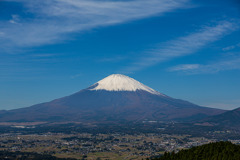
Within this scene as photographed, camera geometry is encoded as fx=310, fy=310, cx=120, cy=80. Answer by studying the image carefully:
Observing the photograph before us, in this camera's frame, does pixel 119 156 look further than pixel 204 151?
Yes

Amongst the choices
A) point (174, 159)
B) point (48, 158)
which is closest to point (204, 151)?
point (174, 159)

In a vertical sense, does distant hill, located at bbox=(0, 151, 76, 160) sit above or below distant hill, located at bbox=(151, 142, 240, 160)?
below

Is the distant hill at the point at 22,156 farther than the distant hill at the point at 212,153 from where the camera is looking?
Yes

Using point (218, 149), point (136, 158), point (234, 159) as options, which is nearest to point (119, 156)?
point (136, 158)

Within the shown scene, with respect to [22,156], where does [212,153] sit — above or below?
above

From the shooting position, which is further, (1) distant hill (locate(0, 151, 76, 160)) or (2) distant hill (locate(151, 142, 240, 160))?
(1) distant hill (locate(0, 151, 76, 160))

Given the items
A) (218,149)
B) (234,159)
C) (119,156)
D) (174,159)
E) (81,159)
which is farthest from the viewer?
(119,156)

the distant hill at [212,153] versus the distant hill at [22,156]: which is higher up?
the distant hill at [212,153]

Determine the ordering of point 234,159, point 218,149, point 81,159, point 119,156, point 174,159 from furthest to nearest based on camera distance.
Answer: point 119,156 < point 81,159 < point 218,149 < point 174,159 < point 234,159

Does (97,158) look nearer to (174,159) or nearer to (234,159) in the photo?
(174,159)

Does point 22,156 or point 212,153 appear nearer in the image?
point 212,153
